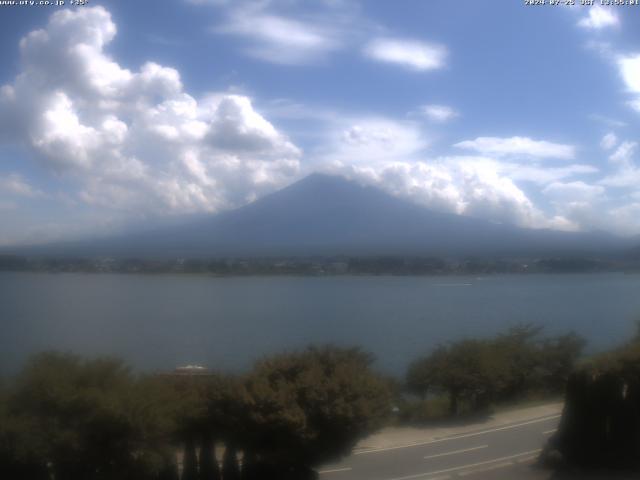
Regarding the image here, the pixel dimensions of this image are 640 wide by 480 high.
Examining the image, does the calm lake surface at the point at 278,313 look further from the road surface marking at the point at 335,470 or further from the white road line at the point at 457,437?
the road surface marking at the point at 335,470

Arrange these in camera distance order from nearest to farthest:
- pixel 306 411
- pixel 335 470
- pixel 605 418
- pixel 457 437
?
pixel 306 411
pixel 605 418
pixel 335 470
pixel 457 437

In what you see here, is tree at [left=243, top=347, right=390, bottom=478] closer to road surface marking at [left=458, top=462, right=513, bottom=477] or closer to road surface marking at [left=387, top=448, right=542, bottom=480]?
road surface marking at [left=387, top=448, right=542, bottom=480]

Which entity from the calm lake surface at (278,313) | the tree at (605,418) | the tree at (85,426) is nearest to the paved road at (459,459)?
the tree at (605,418)

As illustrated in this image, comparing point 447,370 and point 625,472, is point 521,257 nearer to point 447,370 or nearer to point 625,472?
point 447,370

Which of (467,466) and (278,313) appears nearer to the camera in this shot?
(467,466)

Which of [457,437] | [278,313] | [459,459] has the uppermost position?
[278,313]

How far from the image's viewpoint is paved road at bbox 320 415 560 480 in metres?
9.59

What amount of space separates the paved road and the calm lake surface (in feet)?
11.1

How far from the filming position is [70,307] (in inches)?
1219

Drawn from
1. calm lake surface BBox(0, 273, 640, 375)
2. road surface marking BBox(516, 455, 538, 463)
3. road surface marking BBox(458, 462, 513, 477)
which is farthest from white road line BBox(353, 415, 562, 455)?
calm lake surface BBox(0, 273, 640, 375)

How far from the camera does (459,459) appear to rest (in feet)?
34.9

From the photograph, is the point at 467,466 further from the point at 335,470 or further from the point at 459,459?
the point at 335,470

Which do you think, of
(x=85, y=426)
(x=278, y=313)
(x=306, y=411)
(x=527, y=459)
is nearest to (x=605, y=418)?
(x=527, y=459)

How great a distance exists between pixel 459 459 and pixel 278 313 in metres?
24.2
